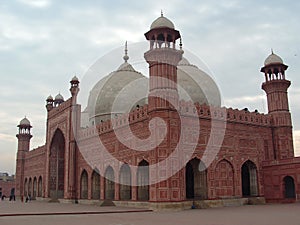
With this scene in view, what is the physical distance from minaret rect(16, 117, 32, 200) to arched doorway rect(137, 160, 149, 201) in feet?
60.6

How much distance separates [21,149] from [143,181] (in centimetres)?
1926

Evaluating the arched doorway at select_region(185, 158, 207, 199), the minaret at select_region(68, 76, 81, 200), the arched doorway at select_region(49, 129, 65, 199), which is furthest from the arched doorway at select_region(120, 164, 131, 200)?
the arched doorway at select_region(49, 129, 65, 199)

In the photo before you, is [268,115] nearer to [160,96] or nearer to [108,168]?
[160,96]

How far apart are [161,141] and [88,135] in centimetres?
733

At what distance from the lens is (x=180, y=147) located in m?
13.8

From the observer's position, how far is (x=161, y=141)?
13.5 metres

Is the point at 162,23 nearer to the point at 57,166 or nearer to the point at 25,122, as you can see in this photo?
the point at 57,166

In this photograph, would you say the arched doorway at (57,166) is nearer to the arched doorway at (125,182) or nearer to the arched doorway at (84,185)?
the arched doorway at (84,185)

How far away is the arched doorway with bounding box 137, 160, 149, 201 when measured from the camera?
15.4m

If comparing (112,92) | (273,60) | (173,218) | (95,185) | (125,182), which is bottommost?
(173,218)

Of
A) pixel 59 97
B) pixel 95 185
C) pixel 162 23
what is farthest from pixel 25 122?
pixel 162 23

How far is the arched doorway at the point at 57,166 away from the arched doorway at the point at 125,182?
878 cm

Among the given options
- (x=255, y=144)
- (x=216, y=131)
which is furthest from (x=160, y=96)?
(x=255, y=144)

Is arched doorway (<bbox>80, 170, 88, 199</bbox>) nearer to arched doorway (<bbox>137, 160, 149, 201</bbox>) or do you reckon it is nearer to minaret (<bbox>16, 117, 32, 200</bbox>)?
arched doorway (<bbox>137, 160, 149, 201</bbox>)
